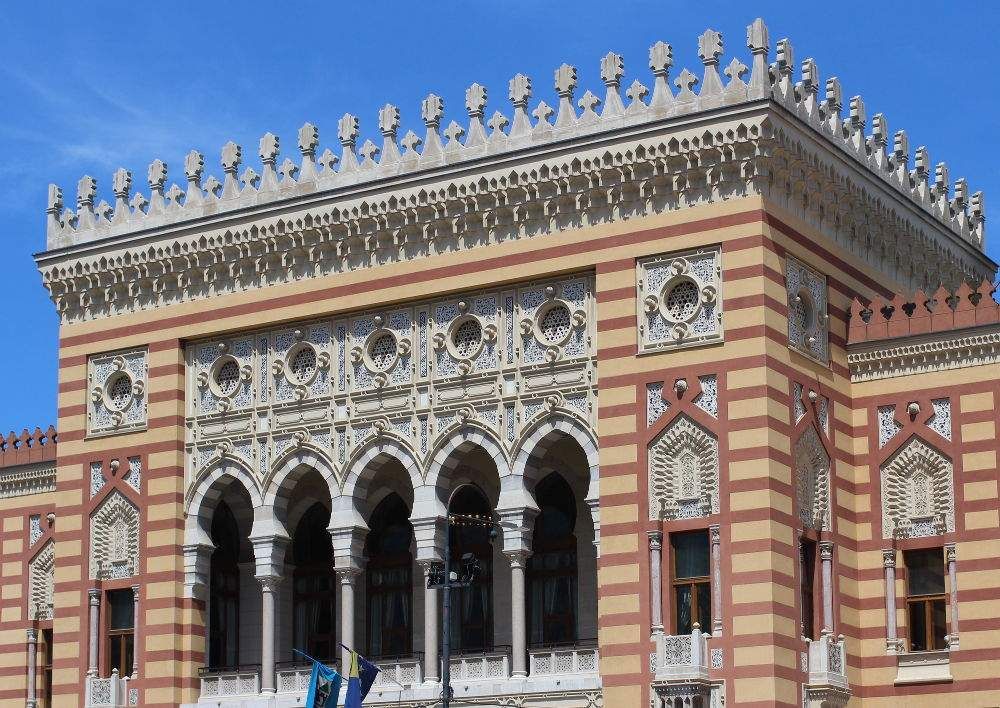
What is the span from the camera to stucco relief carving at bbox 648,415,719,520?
30.5m

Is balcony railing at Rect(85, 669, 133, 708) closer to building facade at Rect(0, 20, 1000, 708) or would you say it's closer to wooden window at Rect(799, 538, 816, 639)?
building facade at Rect(0, 20, 1000, 708)

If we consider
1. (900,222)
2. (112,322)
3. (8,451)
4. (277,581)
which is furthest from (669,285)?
(8,451)

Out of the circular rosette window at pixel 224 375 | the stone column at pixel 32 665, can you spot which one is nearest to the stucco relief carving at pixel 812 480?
the circular rosette window at pixel 224 375

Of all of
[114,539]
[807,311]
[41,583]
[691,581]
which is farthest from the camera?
[41,583]

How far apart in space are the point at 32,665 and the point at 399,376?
10.2 meters

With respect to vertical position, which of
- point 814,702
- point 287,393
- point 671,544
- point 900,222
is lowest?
point 814,702

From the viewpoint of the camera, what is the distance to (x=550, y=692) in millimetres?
A: 31312

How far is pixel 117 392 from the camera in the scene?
3659cm

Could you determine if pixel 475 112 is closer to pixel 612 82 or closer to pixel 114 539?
pixel 612 82

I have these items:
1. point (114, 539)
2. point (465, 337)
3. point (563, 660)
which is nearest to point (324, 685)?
point (563, 660)

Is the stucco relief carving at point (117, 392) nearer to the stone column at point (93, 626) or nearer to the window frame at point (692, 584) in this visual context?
the stone column at point (93, 626)

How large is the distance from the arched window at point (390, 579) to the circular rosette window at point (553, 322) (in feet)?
15.9

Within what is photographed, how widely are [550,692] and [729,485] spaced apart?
4.27 meters

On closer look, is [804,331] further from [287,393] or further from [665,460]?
[287,393]
